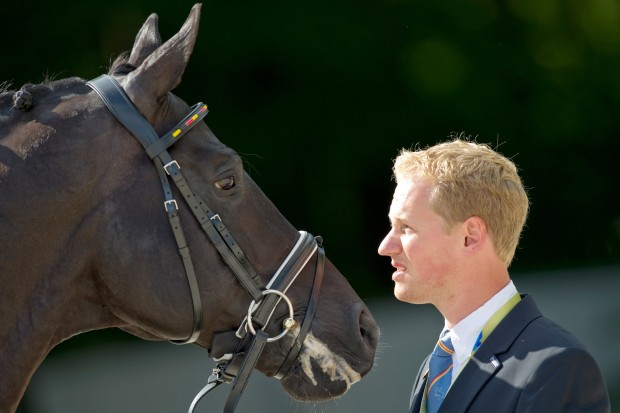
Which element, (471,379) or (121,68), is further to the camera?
(121,68)

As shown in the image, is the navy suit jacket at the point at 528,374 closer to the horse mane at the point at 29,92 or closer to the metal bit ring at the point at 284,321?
the metal bit ring at the point at 284,321

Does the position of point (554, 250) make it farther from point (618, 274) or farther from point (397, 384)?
point (397, 384)

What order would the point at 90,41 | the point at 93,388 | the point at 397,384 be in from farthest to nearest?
the point at 397,384
the point at 93,388
the point at 90,41

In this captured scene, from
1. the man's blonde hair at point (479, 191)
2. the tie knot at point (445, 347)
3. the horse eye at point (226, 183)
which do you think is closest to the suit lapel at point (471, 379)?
the tie knot at point (445, 347)

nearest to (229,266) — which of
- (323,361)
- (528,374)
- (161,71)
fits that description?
(323,361)

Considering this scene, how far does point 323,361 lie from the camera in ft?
9.11

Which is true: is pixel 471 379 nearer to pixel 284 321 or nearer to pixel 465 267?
pixel 465 267

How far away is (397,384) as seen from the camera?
5.54 m

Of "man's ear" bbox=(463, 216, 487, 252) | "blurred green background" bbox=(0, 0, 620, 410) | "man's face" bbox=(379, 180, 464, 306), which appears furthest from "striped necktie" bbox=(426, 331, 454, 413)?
"blurred green background" bbox=(0, 0, 620, 410)

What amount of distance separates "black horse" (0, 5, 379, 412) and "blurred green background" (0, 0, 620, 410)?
208 centimetres

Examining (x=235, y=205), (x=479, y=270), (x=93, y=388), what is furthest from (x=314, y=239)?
(x=93, y=388)

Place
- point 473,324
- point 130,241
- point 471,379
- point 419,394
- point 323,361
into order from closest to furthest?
point 471,379, point 473,324, point 419,394, point 130,241, point 323,361

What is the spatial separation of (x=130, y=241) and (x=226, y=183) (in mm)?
338

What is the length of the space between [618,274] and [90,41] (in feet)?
12.0
